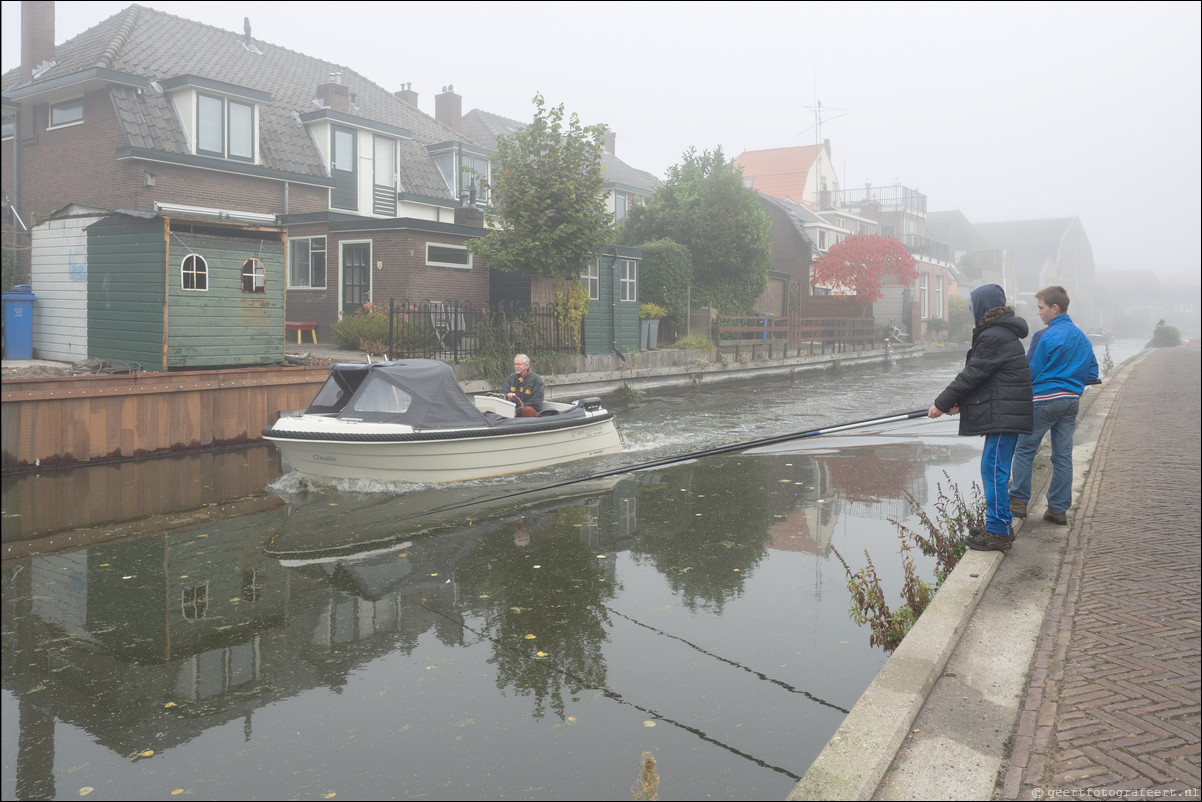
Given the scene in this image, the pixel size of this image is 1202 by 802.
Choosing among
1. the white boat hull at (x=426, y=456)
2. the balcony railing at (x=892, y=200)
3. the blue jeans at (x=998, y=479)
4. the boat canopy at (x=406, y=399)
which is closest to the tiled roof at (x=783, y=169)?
the balcony railing at (x=892, y=200)

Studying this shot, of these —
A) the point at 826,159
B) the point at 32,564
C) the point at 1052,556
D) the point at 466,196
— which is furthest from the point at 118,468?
the point at 826,159

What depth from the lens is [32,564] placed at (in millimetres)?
7723

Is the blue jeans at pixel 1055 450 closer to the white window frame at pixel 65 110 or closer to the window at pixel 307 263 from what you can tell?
the window at pixel 307 263

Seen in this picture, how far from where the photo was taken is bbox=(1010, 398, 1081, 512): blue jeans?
7246mm

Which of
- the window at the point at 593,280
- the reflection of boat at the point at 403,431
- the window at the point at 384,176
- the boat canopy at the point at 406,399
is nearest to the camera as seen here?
the reflection of boat at the point at 403,431

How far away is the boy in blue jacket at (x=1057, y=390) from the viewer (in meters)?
7.26

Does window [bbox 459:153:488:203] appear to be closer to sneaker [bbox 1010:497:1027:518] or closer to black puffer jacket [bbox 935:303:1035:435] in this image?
sneaker [bbox 1010:497:1027:518]

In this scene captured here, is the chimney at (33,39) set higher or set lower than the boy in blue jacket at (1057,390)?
higher

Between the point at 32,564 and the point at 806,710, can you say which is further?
the point at 32,564

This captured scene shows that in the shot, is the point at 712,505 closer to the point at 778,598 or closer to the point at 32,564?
the point at 778,598

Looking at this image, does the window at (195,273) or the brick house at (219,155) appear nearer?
the window at (195,273)

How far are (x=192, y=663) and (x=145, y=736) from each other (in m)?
1.01

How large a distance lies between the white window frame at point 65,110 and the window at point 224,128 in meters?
3.25

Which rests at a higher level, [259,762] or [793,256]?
[793,256]
